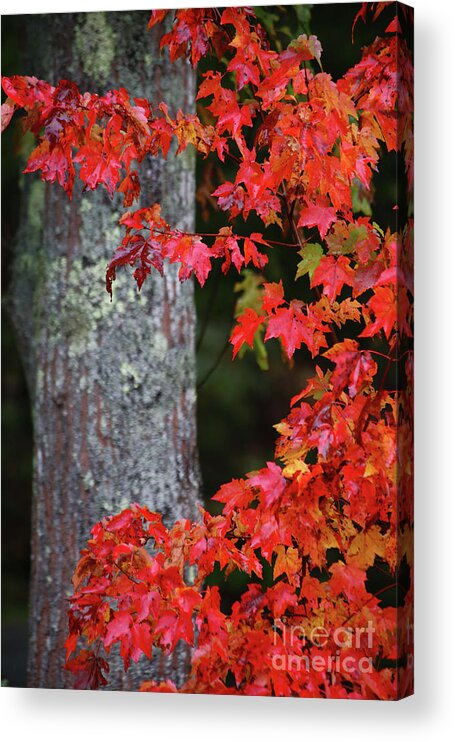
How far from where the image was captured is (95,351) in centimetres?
370

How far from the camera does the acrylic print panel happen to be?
3490 mm

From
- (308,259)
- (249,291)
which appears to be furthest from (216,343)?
(308,259)

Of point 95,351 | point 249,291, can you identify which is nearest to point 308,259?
point 249,291

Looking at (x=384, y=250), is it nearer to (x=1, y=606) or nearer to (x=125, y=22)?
(x=125, y=22)

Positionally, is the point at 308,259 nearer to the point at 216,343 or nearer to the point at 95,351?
the point at 216,343

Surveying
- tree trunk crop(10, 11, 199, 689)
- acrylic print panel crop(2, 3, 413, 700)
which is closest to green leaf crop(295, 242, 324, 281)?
acrylic print panel crop(2, 3, 413, 700)

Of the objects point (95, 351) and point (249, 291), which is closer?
point (249, 291)

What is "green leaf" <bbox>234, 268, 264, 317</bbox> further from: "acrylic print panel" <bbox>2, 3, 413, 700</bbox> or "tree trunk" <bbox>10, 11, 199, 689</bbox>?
"tree trunk" <bbox>10, 11, 199, 689</bbox>

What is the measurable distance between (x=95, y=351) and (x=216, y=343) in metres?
0.33

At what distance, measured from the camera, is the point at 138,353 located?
3686 mm

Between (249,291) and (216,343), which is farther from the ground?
(249,291)

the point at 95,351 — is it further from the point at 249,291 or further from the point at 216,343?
the point at 249,291

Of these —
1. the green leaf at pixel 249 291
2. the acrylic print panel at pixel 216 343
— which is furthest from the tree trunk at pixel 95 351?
the green leaf at pixel 249 291

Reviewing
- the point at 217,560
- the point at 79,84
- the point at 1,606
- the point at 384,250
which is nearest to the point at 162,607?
the point at 217,560
